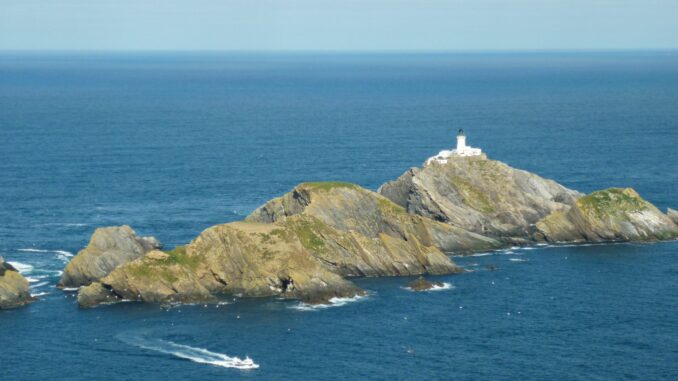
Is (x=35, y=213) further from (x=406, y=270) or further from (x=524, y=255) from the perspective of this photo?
(x=524, y=255)

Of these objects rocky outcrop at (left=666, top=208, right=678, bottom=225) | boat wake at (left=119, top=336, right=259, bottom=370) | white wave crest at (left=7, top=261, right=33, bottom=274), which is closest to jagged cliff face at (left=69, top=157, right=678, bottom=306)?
rocky outcrop at (left=666, top=208, right=678, bottom=225)

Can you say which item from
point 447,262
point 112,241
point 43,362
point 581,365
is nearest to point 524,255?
point 447,262

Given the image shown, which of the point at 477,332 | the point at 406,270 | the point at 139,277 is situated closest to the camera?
the point at 477,332

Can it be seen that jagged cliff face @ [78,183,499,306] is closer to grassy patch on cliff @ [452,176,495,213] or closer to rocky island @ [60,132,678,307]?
rocky island @ [60,132,678,307]

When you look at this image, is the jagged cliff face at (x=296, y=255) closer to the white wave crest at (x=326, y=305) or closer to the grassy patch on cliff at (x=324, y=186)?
the grassy patch on cliff at (x=324, y=186)

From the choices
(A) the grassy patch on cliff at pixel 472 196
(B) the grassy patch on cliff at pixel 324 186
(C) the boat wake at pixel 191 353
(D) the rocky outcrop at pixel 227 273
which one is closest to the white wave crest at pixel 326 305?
(D) the rocky outcrop at pixel 227 273

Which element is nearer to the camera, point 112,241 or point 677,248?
point 112,241

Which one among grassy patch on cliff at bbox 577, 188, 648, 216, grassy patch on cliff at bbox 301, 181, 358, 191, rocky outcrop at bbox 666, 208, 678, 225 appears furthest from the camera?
rocky outcrop at bbox 666, 208, 678, 225
